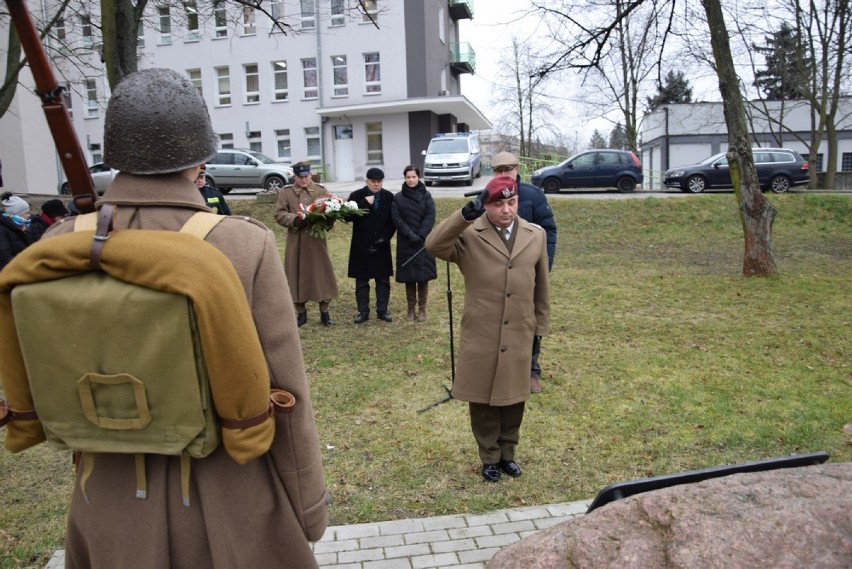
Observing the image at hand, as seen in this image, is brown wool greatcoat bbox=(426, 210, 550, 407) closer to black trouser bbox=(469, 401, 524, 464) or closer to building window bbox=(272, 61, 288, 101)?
black trouser bbox=(469, 401, 524, 464)

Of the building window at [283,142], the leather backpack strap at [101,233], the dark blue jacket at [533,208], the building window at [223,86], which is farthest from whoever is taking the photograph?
the building window at [223,86]

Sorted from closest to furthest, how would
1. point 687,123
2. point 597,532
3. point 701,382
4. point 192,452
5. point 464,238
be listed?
point 192,452 → point 597,532 → point 464,238 → point 701,382 → point 687,123

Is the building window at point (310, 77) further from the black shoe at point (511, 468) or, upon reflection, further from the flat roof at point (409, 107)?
the black shoe at point (511, 468)

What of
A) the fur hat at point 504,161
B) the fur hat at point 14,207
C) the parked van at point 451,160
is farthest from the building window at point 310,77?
the fur hat at point 504,161

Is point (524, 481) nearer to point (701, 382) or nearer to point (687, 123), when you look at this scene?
point (701, 382)

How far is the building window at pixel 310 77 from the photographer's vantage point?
37.7 m

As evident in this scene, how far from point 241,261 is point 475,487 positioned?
3.36 m

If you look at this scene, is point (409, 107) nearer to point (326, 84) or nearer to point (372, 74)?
point (372, 74)

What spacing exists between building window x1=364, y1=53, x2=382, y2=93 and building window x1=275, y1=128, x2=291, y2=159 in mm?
5060

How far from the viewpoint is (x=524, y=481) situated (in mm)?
4949

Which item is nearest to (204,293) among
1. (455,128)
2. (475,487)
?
(475,487)

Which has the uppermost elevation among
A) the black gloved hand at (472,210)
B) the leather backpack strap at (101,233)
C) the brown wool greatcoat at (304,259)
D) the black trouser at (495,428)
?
the leather backpack strap at (101,233)

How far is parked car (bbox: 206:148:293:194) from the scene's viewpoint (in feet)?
87.0

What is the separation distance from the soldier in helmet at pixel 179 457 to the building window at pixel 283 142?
3782 cm
